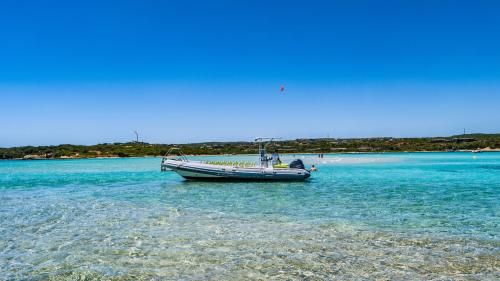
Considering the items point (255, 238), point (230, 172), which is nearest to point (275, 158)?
point (230, 172)

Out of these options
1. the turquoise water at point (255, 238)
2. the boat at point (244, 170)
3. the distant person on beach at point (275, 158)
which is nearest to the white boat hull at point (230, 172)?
the boat at point (244, 170)

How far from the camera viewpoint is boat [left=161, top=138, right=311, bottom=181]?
35.8m

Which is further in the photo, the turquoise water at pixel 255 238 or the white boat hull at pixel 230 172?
the white boat hull at pixel 230 172

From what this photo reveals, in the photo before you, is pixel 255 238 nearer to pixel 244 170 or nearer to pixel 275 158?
pixel 244 170

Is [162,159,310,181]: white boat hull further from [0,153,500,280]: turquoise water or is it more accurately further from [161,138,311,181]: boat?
[0,153,500,280]: turquoise water

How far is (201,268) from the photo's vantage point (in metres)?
11.0

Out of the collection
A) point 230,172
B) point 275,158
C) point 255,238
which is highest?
point 275,158

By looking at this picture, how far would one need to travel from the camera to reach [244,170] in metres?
35.8

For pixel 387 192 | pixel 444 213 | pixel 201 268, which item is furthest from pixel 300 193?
pixel 201 268

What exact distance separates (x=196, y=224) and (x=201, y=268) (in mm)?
6167

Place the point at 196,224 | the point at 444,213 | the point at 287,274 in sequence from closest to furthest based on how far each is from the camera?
the point at 287,274, the point at 196,224, the point at 444,213

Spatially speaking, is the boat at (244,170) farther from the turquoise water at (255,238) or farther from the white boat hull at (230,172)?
the turquoise water at (255,238)

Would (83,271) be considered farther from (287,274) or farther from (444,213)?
(444,213)

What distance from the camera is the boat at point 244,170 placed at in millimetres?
35844
